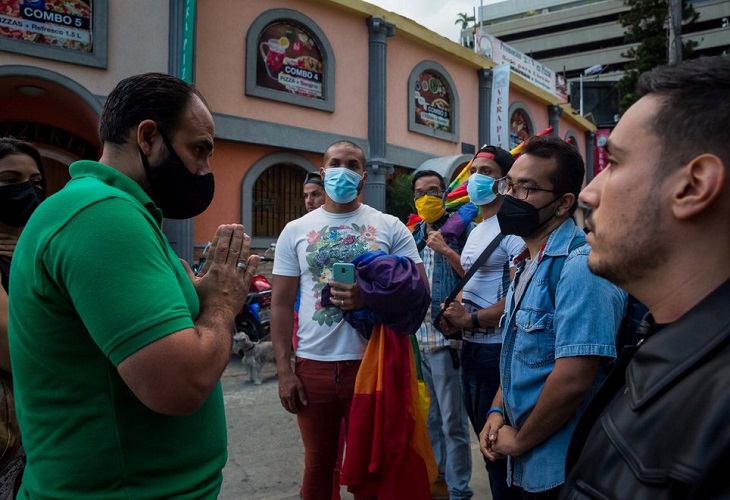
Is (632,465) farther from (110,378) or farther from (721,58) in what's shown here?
(110,378)

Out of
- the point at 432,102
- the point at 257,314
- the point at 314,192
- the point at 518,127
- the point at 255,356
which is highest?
the point at 518,127

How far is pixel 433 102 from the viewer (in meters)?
12.8

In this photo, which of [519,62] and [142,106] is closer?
[142,106]

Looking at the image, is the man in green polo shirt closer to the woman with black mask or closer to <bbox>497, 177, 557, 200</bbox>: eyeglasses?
the woman with black mask

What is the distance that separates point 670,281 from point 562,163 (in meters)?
1.26

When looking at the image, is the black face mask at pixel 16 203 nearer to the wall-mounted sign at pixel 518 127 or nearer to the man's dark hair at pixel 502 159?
the man's dark hair at pixel 502 159

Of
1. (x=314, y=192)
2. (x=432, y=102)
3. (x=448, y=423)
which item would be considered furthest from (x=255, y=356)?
(x=432, y=102)

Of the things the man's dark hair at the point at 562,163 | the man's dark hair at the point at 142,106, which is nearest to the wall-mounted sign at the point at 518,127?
the man's dark hair at the point at 562,163

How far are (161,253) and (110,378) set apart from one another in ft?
1.00

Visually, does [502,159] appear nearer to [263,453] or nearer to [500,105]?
[263,453]

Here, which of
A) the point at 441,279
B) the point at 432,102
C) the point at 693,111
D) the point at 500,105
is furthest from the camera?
the point at 500,105

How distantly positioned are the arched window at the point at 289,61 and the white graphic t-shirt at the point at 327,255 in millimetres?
6995

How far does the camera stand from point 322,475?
107 inches

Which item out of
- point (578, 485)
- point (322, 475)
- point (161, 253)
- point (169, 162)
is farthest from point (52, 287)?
point (322, 475)
